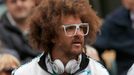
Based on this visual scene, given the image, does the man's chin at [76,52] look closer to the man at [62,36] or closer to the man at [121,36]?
the man at [62,36]

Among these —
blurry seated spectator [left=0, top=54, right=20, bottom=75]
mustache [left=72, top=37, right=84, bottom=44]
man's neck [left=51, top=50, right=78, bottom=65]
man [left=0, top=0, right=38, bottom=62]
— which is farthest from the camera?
man [left=0, top=0, right=38, bottom=62]

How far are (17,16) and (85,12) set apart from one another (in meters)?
2.12

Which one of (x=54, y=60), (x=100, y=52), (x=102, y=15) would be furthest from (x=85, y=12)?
(x=102, y=15)

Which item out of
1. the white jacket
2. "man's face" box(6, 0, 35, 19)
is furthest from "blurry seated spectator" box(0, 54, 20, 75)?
"man's face" box(6, 0, 35, 19)

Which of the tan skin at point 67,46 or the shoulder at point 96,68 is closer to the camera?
the tan skin at point 67,46

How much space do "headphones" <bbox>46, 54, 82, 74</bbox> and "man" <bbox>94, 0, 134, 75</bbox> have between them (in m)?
1.90

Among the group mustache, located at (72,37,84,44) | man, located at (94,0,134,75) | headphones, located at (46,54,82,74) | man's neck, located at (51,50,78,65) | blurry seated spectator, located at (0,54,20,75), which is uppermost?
mustache, located at (72,37,84,44)

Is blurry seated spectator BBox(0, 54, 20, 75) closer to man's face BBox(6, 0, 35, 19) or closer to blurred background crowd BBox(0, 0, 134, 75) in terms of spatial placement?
blurred background crowd BBox(0, 0, 134, 75)

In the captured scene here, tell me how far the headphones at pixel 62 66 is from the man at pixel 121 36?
190 cm

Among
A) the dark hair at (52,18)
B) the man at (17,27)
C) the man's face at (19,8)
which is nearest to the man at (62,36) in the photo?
the dark hair at (52,18)

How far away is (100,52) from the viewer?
7035mm

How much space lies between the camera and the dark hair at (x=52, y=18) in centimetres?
512

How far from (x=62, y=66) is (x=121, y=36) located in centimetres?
220

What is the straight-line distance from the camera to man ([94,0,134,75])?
703cm
